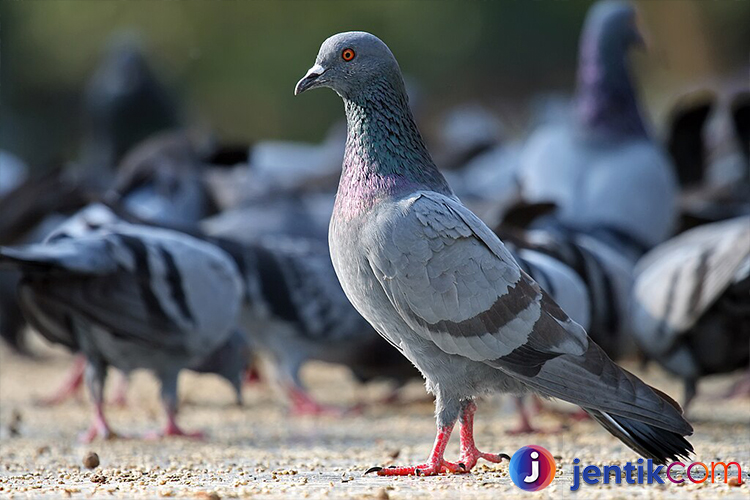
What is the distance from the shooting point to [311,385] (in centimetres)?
923

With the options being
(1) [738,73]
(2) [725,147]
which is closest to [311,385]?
(2) [725,147]

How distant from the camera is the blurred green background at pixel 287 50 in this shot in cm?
2308

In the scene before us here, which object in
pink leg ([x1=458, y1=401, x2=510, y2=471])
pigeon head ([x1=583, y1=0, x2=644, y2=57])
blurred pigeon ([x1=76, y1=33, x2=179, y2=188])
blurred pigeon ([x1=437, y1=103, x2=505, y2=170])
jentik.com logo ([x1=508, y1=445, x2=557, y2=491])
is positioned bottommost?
jentik.com logo ([x1=508, y1=445, x2=557, y2=491])

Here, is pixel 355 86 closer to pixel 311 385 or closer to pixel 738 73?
pixel 311 385

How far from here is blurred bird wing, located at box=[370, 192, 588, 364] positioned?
3896 mm

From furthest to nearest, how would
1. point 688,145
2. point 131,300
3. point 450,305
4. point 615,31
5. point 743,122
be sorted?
point 688,145, point 743,122, point 615,31, point 131,300, point 450,305

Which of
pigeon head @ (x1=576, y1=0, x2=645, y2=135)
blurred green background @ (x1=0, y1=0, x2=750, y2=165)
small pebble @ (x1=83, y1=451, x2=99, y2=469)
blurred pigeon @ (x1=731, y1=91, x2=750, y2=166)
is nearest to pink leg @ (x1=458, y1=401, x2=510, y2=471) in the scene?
small pebble @ (x1=83, y1=451, x2=99, y2=469)

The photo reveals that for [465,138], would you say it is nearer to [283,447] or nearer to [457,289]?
[283,447]

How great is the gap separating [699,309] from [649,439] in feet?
7.52

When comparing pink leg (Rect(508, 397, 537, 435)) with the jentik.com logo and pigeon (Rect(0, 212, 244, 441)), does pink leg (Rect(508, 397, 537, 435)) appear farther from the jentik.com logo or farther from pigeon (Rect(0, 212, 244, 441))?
the jentik.com logo

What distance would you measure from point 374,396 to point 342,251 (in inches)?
179

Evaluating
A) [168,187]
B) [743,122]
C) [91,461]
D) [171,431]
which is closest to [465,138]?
[743,122]

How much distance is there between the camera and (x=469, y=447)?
4.17m

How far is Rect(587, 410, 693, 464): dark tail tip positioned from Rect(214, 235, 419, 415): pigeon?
3411 mm
